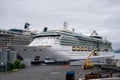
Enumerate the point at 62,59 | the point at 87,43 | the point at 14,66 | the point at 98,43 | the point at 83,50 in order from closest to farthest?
the point at 14,66
the point at 62,59
the point at 83,50
the point at 87,43
the point at 98,43

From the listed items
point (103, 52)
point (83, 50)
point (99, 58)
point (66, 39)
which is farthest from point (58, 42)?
point (103, 52)

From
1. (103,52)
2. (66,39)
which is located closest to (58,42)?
(66,39)

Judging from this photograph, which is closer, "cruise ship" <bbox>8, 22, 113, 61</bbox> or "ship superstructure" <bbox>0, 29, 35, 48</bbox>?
"cruise ship" <bbox>8, 22, 113, 61</bbox>

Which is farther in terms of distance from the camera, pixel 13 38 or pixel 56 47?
pixel 13 38

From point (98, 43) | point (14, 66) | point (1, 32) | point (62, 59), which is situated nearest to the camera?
point (14, 66)

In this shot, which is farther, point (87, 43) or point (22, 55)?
point (87, 43)

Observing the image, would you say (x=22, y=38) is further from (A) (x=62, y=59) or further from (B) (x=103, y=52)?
(A) (x=62, y=59)

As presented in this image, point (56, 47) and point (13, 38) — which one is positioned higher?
point (13, 38)

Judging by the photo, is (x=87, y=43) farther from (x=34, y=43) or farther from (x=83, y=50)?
(x=34, y=43)

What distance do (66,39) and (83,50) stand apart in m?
12.9

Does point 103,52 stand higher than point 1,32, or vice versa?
point 1,32

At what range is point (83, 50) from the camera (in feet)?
307

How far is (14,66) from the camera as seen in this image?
2234 inches

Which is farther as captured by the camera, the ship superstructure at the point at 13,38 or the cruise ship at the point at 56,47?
the ship superstructure at the point at 13,38
